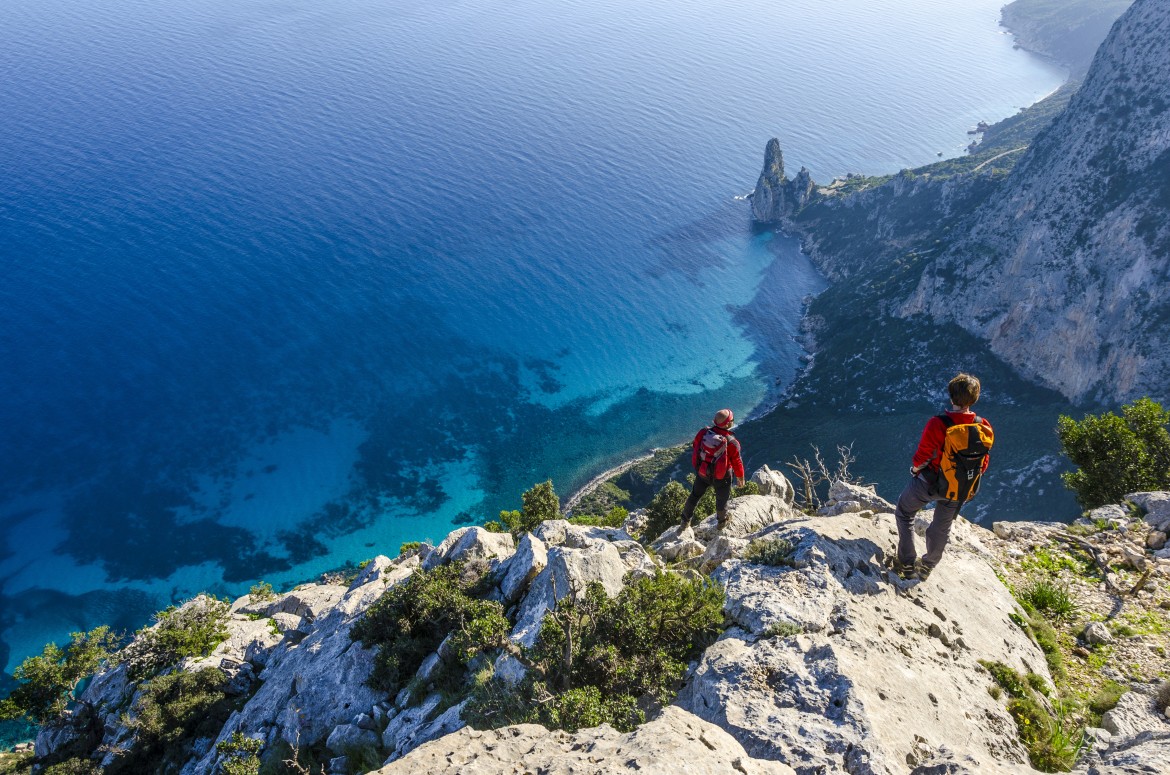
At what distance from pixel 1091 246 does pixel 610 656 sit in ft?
244

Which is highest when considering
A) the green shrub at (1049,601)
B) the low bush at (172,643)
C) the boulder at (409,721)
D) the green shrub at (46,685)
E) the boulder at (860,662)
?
the green shrub at (1049,601)

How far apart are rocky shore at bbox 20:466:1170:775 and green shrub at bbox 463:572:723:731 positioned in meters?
0.39

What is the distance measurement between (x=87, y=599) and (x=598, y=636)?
212 ft

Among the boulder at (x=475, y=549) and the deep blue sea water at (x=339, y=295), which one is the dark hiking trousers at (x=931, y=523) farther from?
the deep blue sea water at (x=339, y=295)

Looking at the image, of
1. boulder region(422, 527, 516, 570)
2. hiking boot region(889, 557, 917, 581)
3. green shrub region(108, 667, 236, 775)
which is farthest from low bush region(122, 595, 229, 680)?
hiking boot region(889, 557, 917, 581)

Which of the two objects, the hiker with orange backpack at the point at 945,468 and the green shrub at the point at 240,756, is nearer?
the hiker with orange backpack at the point at 945,468

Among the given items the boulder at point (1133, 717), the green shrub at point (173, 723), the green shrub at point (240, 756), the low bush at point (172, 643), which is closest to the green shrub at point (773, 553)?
the boulder at point (1133, 717)

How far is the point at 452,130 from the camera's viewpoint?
493 ft

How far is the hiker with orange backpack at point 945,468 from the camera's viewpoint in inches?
433

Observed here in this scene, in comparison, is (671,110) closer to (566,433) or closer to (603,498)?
(566,433)

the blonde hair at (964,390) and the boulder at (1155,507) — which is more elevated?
the blonde hair at (964,390)

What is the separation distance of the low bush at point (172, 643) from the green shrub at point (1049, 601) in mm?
29116

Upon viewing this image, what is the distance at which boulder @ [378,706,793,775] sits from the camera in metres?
8.04

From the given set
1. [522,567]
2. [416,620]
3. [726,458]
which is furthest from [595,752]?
[416,620]
